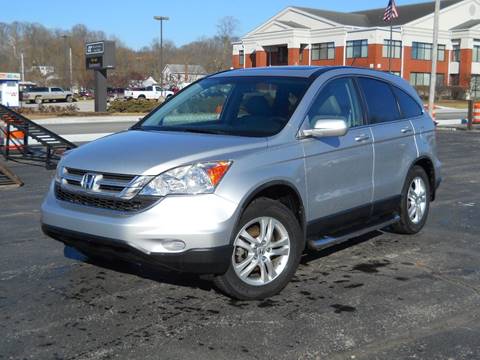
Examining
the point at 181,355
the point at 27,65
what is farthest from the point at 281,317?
the point at 27,65

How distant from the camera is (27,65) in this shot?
10538 cm

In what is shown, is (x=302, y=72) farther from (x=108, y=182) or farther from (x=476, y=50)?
(x=476, y=50)

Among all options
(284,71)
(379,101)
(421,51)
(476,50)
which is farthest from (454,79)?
(284,71)

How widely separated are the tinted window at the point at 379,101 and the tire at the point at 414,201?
2.35ft

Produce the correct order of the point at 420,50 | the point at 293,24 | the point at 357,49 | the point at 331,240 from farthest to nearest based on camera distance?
the point at 293,24 < the point at 420,50 < the point at 357,49 < the point at 331,240

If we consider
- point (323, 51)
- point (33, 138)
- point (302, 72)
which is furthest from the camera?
point (323, 51)

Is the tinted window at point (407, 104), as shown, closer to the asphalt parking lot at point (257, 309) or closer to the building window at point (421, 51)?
the asphalt parking lot at point (257, 309)

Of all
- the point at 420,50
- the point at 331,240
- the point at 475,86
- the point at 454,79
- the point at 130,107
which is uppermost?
the point at 420,50

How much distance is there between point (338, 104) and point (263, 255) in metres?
1.72

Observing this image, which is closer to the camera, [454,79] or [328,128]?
[328,128]

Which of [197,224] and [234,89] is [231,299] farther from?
[234,89]

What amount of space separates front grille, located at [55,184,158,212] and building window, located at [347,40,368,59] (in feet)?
220

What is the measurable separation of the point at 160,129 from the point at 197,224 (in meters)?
1.48

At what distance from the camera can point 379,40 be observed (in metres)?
67.6
